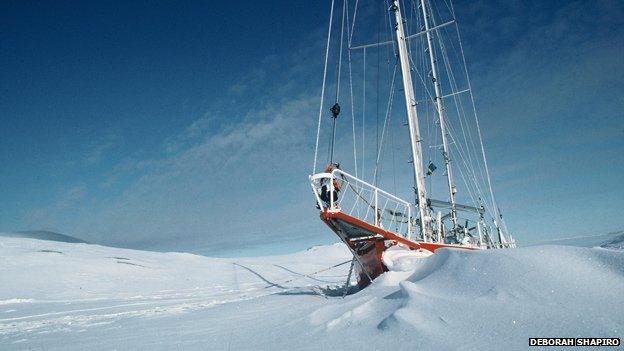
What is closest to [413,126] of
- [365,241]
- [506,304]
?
[365,241]

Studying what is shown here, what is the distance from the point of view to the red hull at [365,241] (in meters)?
9.52

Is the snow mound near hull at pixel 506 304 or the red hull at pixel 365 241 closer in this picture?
the snow mound near hull at pixel 506 304

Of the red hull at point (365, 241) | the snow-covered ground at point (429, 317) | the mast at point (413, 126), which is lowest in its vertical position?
the snow-covered ground at point (429, 317)

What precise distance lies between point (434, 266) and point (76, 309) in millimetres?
11210

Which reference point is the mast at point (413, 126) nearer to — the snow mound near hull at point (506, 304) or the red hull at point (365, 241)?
the red hull at point (365, 241)

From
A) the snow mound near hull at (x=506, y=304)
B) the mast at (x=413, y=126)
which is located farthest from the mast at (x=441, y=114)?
the snow mound near hull at (x=506, y=304)

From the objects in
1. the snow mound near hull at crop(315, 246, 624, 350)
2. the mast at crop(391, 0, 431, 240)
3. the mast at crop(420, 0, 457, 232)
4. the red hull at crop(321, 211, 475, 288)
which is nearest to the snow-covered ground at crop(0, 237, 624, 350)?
the snow mound near hull at crop(315, 246, 624, 350)

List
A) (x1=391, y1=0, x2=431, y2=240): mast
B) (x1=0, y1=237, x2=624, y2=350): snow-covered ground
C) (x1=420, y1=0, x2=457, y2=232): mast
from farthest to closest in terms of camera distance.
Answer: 1. (x1=420, y1=0, x2=457, y2=232): mast
2. (x1=391, y1=0, x2=431, y2=240): mast
3. (x1=0, y1=237, x2=624, y2=350): snow-covered ground

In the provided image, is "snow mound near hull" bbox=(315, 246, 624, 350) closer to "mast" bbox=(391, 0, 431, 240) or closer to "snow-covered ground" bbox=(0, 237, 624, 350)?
"snow-covered ground" bbox=(0, 237, 624, 350)

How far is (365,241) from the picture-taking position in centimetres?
1047

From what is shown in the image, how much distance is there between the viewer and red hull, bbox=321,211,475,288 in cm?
952

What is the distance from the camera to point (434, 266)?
5.65 m

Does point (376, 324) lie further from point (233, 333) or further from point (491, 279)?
point (233, 333)

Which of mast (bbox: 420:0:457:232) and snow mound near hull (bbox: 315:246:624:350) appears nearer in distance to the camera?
snow mound near hull (bbox: 315:246:624:350)
